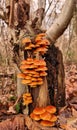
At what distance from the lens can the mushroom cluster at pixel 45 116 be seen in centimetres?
300

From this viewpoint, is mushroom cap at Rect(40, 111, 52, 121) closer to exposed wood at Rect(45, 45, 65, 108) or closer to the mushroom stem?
the mushroom stem

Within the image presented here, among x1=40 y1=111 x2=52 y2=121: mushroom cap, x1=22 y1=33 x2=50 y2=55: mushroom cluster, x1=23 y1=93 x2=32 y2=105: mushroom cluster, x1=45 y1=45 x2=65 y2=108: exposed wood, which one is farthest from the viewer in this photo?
x1=45 y1=45 x2=65 y2=108: exposed wood

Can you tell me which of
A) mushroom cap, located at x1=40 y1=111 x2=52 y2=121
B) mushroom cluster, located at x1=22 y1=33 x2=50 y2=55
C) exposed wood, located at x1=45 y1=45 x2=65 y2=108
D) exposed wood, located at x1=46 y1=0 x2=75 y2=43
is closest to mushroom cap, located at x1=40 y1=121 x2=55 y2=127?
mushroom cap, located at x1=40 y1=111 x2=52 y2=121

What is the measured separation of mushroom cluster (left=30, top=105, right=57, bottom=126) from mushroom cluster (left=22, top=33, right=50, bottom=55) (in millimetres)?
837

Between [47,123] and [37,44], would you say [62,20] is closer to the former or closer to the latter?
[37,44]

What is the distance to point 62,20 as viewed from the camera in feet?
11.1

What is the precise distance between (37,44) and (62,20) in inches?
23.7

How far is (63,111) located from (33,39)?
1.31 metres

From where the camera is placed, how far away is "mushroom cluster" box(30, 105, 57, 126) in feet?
9.85

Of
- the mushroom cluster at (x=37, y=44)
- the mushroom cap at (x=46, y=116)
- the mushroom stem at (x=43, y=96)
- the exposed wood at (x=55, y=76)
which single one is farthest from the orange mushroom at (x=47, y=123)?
the mushroom cluster at (x=37, y=44)

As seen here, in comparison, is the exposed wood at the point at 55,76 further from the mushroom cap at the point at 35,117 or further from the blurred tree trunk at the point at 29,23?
the mushroom cap at the point at 35,117

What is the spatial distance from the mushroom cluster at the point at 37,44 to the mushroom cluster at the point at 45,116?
0.84 m

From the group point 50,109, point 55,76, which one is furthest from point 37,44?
point 50,109

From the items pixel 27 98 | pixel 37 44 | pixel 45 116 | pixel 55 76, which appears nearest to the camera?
pixel 45 116
